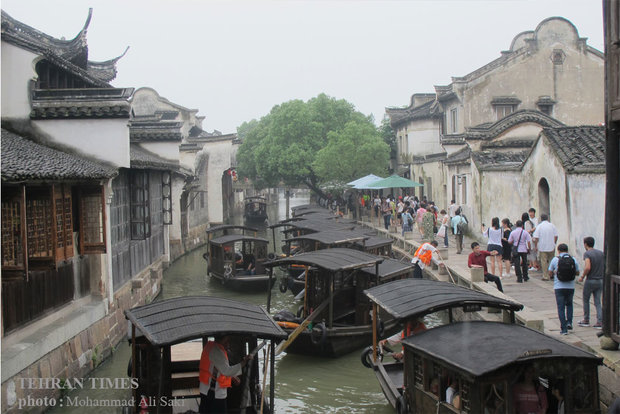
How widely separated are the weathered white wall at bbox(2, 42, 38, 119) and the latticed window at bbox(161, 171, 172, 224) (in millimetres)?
9471

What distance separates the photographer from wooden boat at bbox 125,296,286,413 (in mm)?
7348

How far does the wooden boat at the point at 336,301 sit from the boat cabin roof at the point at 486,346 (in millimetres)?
3769

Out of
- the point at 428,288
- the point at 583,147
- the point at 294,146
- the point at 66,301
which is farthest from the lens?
the point at 294,146

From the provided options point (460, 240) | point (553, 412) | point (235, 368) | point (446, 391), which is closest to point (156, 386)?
point (235, 368)

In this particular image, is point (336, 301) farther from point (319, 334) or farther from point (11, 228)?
point (11, 228)

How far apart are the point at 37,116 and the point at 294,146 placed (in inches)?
1173

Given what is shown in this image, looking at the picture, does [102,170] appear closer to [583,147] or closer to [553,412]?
[553,412]

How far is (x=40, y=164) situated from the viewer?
9.82 meters

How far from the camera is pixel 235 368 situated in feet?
25.4

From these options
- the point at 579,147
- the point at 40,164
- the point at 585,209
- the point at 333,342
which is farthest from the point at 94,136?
the point at 579,147

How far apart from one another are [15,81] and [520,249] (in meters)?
11.4

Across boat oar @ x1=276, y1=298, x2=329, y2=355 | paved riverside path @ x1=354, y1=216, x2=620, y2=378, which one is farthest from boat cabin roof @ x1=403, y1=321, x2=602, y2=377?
boat oar @ x1=276, y1=298, x2=329, y2=355

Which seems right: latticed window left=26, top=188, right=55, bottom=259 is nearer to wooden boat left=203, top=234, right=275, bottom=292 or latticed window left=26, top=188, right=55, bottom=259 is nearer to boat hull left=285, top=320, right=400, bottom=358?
boat hull left=285, top=320, right=400, bottom=358

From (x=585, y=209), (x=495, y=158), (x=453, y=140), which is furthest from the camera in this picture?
(x=453, y=140)
